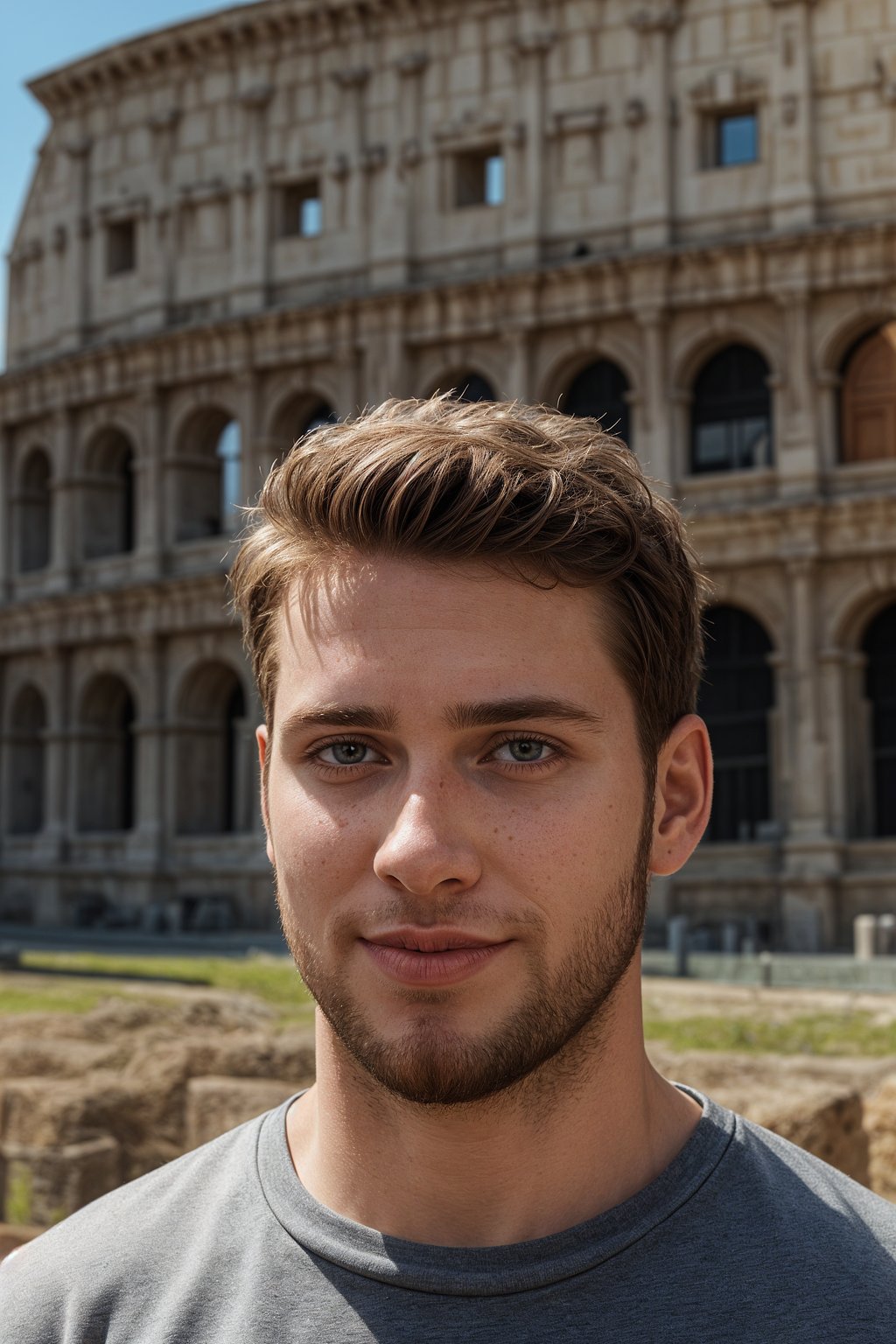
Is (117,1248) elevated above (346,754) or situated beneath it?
situated beneath

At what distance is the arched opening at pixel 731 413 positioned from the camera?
24891mm

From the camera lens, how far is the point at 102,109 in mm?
31578

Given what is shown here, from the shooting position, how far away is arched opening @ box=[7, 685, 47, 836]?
3178cm

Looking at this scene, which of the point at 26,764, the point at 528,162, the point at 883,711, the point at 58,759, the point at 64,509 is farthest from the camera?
the point at 26,764

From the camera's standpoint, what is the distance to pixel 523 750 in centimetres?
167

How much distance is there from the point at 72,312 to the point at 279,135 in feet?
18.4

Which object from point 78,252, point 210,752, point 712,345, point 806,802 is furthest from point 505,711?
point 78,252

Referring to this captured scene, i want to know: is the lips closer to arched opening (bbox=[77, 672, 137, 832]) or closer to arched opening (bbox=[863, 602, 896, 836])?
arched opening (bbox=[863, 602, 896, 836])

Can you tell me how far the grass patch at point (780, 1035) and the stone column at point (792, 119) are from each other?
51.3 ft

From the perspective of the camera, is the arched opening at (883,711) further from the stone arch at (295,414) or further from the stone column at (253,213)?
the stone column at (253,213)

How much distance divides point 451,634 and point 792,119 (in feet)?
80.4

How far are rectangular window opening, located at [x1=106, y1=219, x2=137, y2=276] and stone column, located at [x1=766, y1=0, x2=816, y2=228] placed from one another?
12.9 meters

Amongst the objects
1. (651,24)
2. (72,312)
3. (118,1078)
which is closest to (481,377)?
(651,24)

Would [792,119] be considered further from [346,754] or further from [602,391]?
[346,754]
